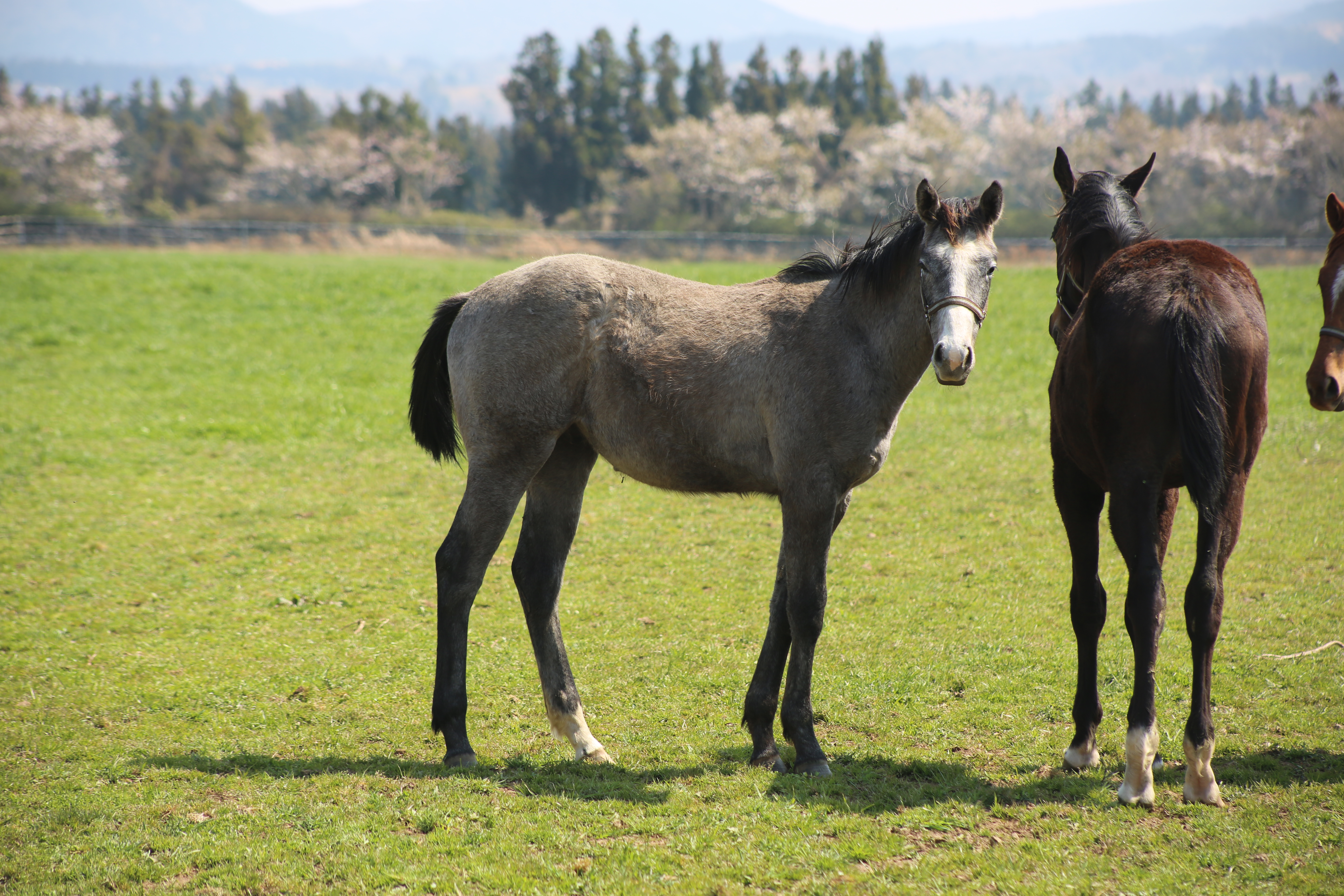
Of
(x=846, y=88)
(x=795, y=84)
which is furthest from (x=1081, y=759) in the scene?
(x=795, y=84)

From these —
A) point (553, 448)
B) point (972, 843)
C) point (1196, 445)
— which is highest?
point (1196, 445)

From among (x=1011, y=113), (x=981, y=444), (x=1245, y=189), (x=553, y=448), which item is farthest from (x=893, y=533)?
(x=1011, y=113)

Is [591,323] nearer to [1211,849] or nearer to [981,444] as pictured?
[1211,849]

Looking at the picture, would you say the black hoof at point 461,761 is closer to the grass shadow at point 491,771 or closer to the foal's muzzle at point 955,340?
the grass shadow at point 491,771

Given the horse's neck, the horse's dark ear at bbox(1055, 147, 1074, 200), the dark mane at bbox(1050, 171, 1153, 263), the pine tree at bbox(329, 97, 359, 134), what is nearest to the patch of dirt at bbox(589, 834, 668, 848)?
the horse's neck

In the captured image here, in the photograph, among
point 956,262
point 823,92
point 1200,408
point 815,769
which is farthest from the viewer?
point 823,92

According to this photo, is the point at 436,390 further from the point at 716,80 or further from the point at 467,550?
Answer: the point at 716,80

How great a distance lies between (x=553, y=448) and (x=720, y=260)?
1226 inches

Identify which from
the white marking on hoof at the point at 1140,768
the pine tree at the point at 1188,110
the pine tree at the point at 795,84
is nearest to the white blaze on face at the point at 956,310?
the white marking on hoof at the point at 1140,768

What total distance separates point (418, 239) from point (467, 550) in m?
35.8

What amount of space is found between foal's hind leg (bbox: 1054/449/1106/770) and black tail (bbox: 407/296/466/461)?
10.6ft

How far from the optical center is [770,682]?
450cm

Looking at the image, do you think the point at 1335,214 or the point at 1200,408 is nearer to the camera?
the point at 1200,408

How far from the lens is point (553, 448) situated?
Result: 4.81 m
